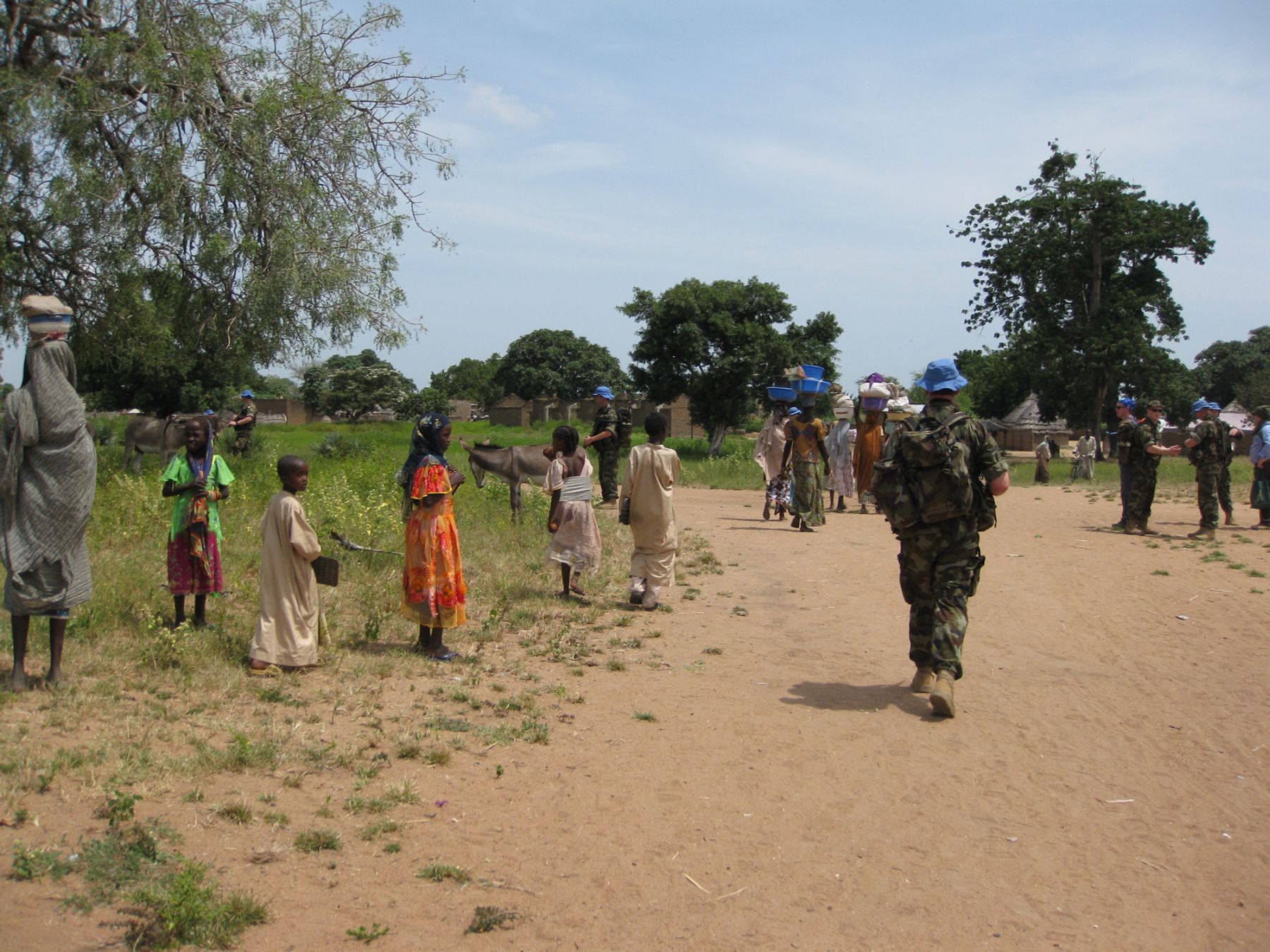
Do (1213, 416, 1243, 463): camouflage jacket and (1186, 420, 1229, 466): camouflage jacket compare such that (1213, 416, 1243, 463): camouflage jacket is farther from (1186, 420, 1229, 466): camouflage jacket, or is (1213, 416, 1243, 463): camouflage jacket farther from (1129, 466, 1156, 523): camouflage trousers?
(1129, 466, 1156, 523): camouflage trousers

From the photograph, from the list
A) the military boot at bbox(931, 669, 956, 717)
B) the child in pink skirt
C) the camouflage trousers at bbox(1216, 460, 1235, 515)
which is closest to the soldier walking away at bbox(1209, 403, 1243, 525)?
the camouflage trousers at bbox(1216, 460, 1235, 515)

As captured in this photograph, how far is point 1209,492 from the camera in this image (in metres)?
13.7

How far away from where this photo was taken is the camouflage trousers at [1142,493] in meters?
14.3

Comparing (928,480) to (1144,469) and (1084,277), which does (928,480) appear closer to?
(1144,469)

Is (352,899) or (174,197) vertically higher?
(174,197)

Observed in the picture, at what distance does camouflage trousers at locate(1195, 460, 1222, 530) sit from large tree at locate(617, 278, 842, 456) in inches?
941

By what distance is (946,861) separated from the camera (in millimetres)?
4215

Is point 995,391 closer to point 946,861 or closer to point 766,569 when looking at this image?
point 766,569

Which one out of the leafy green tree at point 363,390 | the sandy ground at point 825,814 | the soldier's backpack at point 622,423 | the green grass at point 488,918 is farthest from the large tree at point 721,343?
the green grass at point 488,918

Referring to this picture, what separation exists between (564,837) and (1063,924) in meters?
1.92

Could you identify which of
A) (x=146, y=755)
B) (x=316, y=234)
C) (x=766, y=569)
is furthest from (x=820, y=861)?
(x=316, y=234)

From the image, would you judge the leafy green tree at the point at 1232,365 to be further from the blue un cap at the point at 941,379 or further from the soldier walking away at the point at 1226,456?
the blue un cap at the point at 941,379

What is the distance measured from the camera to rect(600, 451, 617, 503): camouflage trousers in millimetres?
15297

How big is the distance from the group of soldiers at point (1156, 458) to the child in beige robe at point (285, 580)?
11092 mm
